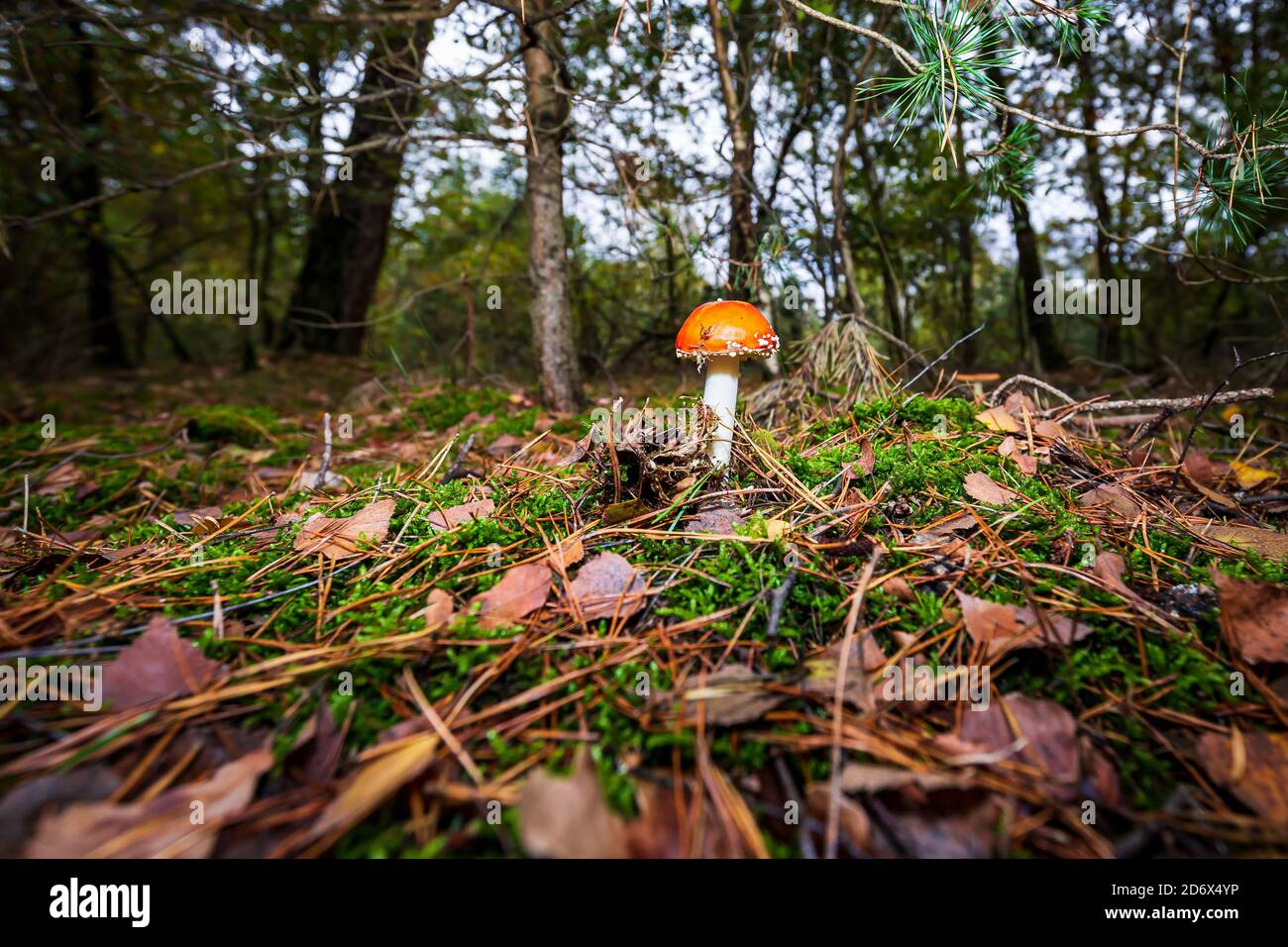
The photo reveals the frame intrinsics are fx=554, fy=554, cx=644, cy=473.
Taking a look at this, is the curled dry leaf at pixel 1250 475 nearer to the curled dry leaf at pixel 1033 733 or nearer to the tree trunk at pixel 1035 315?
the curled dry leaf at pixel 1033 733

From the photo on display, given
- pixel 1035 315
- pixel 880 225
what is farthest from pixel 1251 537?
pixel 1035 315

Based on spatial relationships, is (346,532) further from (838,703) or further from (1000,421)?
(1000,421)

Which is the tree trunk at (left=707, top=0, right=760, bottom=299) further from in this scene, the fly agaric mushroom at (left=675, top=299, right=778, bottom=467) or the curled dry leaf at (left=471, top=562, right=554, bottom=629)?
the curled dry leaf at (left=471, top=562, right=554, bottom=629)

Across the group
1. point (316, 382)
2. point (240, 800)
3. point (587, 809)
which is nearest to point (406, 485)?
point (240, 800)

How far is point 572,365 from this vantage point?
3.76 m

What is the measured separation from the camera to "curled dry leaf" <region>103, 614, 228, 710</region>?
1104mm

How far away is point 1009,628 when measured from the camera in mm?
1261

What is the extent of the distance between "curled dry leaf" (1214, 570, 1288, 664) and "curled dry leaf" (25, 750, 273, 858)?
199 centimetres

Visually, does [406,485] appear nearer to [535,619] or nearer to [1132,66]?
[535,619]

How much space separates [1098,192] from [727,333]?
7.98m

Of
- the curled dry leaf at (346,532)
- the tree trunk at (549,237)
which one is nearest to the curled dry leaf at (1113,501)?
the curled dry leaf at (346,532)
